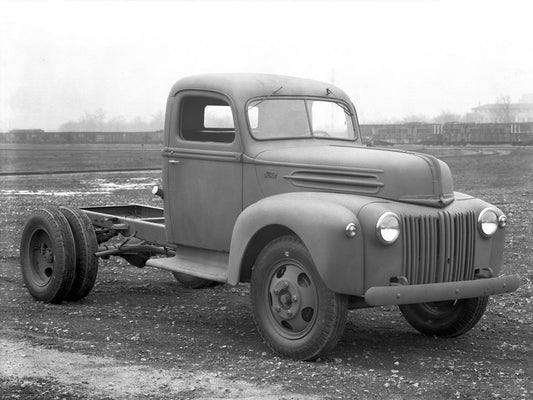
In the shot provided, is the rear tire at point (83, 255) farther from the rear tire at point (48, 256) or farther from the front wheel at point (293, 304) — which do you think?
the front wheel at point (293, 304)

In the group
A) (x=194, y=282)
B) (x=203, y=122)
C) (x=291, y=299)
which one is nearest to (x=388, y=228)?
(x=291, y=299)

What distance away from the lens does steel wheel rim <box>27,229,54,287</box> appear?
27.8ft

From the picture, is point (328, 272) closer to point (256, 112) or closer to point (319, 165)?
point (319, 165)

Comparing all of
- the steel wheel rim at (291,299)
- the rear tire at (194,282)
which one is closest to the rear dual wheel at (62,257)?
the rear tire at (194,282)

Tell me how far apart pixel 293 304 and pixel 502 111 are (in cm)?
13421

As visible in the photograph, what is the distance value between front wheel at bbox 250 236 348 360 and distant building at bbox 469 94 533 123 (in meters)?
122

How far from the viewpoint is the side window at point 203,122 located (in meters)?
7.50

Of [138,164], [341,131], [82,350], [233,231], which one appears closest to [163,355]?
[82,350]

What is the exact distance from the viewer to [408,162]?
20.5 feet

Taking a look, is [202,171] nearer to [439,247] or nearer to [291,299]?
[291,299]

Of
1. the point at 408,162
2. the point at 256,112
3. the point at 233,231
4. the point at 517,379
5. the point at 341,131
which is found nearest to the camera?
the point at 517,379

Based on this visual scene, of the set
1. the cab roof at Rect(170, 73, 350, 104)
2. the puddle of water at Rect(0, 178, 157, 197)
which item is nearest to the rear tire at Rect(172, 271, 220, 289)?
the cab roof at Rect(170, 73, 350, 104)

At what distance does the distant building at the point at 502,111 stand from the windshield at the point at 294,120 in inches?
4735

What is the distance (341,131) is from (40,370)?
3.27 m
